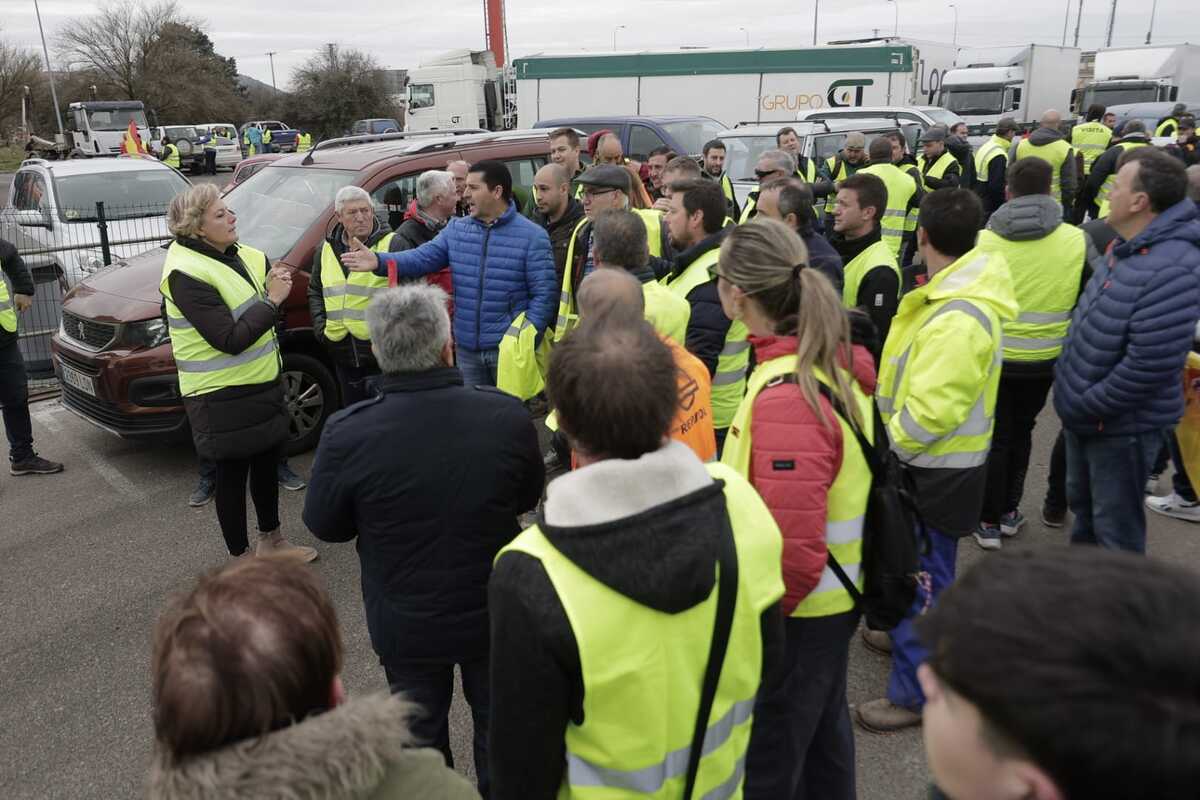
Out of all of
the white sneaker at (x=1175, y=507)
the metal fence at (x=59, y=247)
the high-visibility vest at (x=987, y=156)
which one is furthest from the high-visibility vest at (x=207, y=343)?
the high-visibility vest at (x=987, y=156)

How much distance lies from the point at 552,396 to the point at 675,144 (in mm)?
11623

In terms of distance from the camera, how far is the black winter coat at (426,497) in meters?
2.30

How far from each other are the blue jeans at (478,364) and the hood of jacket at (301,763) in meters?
3.75

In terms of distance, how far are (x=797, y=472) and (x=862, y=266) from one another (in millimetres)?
2802

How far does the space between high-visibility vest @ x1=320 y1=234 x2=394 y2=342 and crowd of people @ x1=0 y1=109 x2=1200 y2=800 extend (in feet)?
0.08

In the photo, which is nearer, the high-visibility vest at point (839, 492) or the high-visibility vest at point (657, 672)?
the high-visibility vest at point (657, 672)

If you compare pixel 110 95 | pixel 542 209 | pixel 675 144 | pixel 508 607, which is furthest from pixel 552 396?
pixel 110 95

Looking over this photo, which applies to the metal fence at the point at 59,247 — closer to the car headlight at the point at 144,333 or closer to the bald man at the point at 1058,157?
the car headlight at the point at 144,333

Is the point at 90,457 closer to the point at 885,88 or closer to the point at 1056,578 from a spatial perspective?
the point at 1056,578

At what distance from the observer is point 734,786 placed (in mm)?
1851

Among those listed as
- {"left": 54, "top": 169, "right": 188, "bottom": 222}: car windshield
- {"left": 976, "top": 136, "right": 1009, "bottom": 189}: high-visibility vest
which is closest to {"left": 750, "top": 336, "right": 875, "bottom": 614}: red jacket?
{"left": 54, "top": 169, "right": 188, "bottom": 222}: car windshield

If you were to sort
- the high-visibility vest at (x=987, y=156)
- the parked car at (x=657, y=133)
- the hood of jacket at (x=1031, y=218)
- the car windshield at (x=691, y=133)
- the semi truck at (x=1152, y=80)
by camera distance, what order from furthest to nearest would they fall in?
the semi truck at (x=1152, y=80)
the car windshield at (x=691, y=133)
the parked car at (x=657, y=133)
the high-visibility vest at (x=987, y=156)
the hood of jacket at (x=1031, y=218)

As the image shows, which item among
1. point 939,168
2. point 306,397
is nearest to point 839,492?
point 306,397

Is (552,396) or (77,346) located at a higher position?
(552,396)
